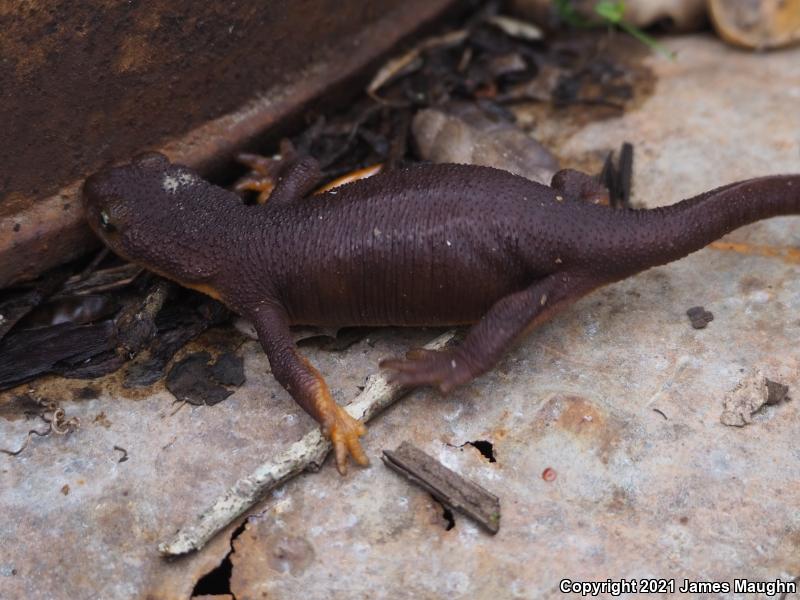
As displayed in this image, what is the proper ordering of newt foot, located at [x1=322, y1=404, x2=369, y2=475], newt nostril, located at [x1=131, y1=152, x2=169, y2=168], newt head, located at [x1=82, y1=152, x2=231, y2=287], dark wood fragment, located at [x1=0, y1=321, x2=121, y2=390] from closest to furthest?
newt foot, located at [x1=322, y1=404, x2=369, y2=475] < dark wood fragment, located at [x1=0, y1=321, x2=121, y2=390] < newt head, located at [x1=82, y1=152, x2=231, y2=287] < newt nostril, located at [x1=131, y1=152, x2=169, y2=168]

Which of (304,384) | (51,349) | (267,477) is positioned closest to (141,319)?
(51,349)

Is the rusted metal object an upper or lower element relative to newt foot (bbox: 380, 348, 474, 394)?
upper

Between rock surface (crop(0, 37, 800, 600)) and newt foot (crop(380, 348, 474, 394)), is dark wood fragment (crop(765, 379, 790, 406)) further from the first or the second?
newt foot (crop(380, 348, 474, 394))

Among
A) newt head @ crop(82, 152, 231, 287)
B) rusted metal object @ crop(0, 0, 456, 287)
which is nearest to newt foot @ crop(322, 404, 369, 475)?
newt head @ crop(82, 152, 231, 287)

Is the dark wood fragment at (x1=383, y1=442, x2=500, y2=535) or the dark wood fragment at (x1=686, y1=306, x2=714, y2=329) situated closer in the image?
the dark wood fragment at (x1=383, y1=442, x2=500, y2=535)

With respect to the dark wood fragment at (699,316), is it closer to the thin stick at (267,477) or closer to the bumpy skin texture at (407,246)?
the bumpy skin texture at (407,246)

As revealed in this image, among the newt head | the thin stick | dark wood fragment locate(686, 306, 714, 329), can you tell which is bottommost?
dark wood fragment locate(686, 306, 714, 329)

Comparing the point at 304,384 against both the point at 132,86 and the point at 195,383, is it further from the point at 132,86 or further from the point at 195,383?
the point at 132,86

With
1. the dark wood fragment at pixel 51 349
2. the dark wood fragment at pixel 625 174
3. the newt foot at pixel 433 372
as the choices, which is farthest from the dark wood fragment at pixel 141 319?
the dark wood fragment at pixel 625 174

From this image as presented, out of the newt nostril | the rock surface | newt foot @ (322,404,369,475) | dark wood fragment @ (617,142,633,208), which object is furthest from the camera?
dark wood fragment @ (617,142,633,208)
